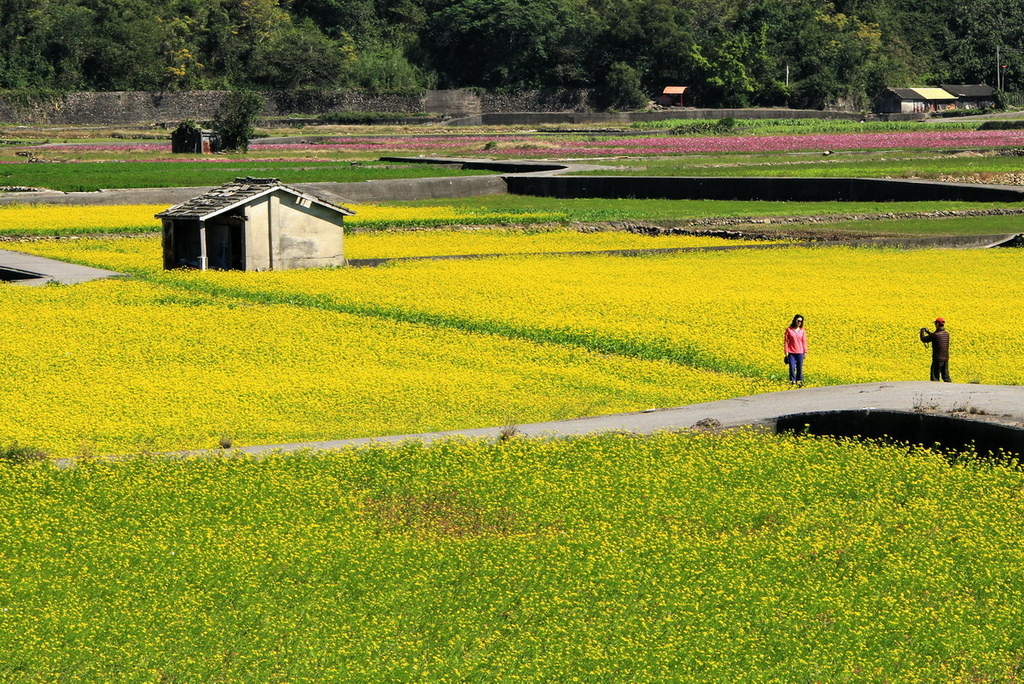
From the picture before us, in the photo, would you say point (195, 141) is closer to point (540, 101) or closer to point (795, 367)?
point (540, 101)

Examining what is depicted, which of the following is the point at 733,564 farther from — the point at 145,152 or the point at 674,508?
the point at 145,152

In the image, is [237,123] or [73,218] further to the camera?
[237,123]

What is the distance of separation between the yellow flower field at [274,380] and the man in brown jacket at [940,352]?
246 centimetres

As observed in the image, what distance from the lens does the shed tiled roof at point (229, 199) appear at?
3703 cm

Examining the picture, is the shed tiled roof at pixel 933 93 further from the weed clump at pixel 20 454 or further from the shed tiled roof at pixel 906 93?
the weed clump at pixel 20 454

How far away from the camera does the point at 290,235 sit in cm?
3822

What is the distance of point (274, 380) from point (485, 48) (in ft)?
394

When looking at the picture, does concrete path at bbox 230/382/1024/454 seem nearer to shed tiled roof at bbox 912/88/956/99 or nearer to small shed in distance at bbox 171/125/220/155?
small shed in distance at bbox 171/125/220/155

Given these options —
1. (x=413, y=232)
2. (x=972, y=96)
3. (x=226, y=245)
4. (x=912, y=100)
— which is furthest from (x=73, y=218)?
(x=972, y=96)

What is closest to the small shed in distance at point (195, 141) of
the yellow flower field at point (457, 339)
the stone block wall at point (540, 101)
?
the yellow flower field at point (457, 339)

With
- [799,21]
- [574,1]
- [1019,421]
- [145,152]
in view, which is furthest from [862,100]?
[1019,421]

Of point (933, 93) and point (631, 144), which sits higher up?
point (933, 93)

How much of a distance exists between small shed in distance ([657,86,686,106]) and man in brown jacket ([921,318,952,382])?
11289 centimetres

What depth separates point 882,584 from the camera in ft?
41.5
